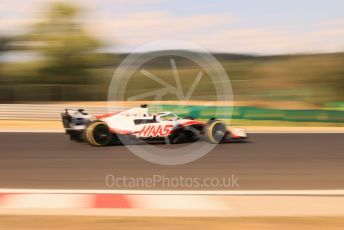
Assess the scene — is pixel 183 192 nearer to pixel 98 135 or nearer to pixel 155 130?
pixel 155 130

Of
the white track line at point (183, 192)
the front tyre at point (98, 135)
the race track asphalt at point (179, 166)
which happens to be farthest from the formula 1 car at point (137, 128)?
the white track line at point (183, 192)

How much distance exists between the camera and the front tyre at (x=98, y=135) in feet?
37.3

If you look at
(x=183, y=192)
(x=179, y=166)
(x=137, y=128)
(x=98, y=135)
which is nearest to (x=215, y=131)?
(x=137, y=128)

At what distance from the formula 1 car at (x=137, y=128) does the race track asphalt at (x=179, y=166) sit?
279 millimetres

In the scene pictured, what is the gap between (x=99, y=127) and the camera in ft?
37.2

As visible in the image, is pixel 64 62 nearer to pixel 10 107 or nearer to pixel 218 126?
pixel 10 107

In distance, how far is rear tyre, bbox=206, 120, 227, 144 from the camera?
1192 cm

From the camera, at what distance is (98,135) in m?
11.4

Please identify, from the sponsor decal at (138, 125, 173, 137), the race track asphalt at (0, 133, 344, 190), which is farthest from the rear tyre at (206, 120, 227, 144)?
the sponsor decal at (138, 125, 173, 137)

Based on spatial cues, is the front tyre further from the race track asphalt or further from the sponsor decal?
the sponsor decal

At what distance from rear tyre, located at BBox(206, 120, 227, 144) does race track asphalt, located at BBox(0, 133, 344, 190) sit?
237mm

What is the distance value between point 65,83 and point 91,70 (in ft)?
7.66

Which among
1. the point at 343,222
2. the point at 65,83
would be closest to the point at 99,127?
the point at 343,222

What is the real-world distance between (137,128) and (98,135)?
88 centimetres
